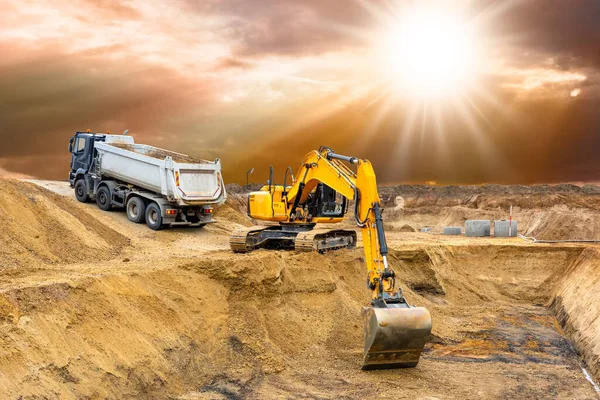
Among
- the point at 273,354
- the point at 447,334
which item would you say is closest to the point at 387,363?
the point at 273,354

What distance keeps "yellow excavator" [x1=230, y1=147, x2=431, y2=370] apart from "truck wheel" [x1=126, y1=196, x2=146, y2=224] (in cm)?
486

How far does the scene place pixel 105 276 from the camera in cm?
1091

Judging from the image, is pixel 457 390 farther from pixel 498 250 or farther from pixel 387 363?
pixel 498 250

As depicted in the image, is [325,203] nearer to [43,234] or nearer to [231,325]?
[231,325]

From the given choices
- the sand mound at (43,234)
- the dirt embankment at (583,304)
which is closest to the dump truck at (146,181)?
the sand mound at (43,234)

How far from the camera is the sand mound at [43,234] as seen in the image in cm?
1427

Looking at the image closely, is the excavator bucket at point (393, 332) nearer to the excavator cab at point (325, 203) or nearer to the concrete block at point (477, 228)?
the excavator cab at point (325, 203)

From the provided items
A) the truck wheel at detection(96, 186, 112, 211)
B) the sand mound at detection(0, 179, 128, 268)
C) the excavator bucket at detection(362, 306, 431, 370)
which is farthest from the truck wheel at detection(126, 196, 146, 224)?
the excavator bucket at detection(362, 306, 431, 370)

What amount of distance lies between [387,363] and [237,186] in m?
40.2

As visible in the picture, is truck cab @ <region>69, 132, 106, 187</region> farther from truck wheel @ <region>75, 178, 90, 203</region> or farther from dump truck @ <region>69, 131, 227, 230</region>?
truck wheel @ <region>75, 178, 90, 203</region>

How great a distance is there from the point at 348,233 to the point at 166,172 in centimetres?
655

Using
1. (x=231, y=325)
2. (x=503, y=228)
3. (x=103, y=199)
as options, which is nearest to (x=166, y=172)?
(x=103, y=199)

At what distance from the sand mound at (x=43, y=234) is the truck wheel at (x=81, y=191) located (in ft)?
11.0

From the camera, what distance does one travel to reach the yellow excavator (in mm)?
10734
